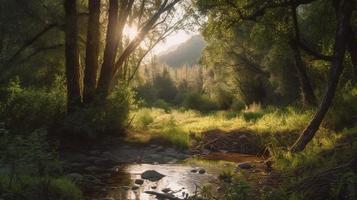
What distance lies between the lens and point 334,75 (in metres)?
11.8

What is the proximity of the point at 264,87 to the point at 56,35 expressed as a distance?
22763 millimetres

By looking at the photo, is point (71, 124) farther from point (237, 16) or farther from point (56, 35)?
point (237, 16)

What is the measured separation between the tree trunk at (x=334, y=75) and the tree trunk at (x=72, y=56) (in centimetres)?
958

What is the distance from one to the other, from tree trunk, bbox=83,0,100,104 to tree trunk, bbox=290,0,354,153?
9.75 m

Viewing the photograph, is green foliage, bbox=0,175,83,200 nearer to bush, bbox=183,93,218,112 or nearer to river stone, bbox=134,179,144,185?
river stone, bbox=134,179,144,185

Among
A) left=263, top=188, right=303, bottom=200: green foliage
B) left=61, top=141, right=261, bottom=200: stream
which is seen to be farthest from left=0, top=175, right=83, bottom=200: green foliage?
left=263, top=188, right=303, bottom=200: green foliage

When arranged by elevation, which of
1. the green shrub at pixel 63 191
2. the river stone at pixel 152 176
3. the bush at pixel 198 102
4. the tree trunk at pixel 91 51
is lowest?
the river stone at pixel 152 176

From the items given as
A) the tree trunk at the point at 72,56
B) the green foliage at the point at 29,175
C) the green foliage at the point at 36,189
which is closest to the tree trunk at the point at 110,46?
the tree trunk at the point at 72,56

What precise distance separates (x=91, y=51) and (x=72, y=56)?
0.87 meters

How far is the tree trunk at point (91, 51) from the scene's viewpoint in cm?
1927

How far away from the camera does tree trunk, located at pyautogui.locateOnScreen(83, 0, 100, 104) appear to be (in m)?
19.3

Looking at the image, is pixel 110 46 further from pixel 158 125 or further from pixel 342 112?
pixel 342 112

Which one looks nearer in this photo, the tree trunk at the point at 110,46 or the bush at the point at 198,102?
the tree trunk at the point at 110,46

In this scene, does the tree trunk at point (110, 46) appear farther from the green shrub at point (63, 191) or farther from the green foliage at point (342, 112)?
the green shrub at point (63, 191)
